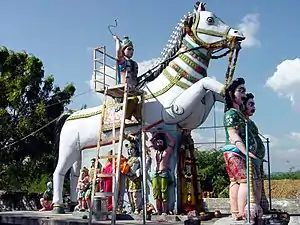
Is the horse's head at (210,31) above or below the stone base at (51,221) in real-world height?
above

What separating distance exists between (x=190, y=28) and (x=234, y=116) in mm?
3531

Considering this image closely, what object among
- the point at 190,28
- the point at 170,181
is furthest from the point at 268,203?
the point at 190,28

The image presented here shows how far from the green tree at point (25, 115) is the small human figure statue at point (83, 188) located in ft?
24.6

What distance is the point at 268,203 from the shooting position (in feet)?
25.0

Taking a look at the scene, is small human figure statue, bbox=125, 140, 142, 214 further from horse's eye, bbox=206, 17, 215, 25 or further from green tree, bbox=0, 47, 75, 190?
green tree, bbox=0, 47, 75, 190

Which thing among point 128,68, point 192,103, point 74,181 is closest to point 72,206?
point 74,181

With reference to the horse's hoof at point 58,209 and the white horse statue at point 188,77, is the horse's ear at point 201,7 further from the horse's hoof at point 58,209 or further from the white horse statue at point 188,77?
the horse's hoof at point 58,209

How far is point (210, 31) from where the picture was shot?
10.2 metres

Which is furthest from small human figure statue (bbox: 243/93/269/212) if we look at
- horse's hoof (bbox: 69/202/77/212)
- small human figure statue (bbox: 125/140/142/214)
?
horse's hoof (bbox: 69/202/77/212)

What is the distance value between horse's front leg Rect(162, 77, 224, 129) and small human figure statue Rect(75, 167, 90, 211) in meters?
2.32

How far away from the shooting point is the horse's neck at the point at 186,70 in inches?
405

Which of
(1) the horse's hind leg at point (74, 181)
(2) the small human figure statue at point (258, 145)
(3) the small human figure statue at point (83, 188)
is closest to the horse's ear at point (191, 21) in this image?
(2) the small human figure statue at point (258, 145)

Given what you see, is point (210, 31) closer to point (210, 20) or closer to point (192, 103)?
point (210, 20)

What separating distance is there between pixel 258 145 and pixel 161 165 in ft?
9.69
